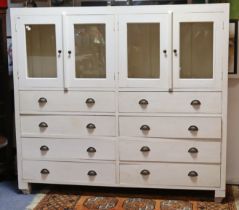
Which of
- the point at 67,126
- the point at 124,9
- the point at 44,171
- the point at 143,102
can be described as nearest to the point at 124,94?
the point at 143,102

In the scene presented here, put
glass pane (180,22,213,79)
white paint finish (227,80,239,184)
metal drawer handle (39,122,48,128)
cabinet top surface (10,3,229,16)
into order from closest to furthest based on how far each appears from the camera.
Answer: cabinet top surface (10,3,229,16)
glass pane (180,22,213,79)
metal drawer handle (39,122,48,128)
white paint finish (227,80,239,184)

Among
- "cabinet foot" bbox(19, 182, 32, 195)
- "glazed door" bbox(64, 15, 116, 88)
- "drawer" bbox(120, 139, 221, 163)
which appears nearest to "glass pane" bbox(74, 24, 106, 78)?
"glazed door" bbox(64, 15, 116, 88)

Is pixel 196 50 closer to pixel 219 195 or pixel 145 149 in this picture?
pixel 145 149

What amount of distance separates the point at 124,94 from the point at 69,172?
2.66ft

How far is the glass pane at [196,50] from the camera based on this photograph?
10.6 ft

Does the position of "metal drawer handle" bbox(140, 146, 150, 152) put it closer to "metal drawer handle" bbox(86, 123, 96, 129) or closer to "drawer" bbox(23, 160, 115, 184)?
"drawer" bbox(23, 160, 115, 184)

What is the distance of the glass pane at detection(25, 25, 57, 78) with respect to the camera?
11.2 ft

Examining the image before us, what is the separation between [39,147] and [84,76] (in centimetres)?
71

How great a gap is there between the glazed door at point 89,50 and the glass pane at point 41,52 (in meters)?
0.17

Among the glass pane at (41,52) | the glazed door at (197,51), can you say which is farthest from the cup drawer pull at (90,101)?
the glazed door at (197,51)

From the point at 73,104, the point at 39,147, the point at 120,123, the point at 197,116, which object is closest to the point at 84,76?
the point at 73,104

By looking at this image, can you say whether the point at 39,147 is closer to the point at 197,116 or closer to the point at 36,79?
the point at 36,79

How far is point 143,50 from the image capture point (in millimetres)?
3342

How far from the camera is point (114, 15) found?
3223mm
